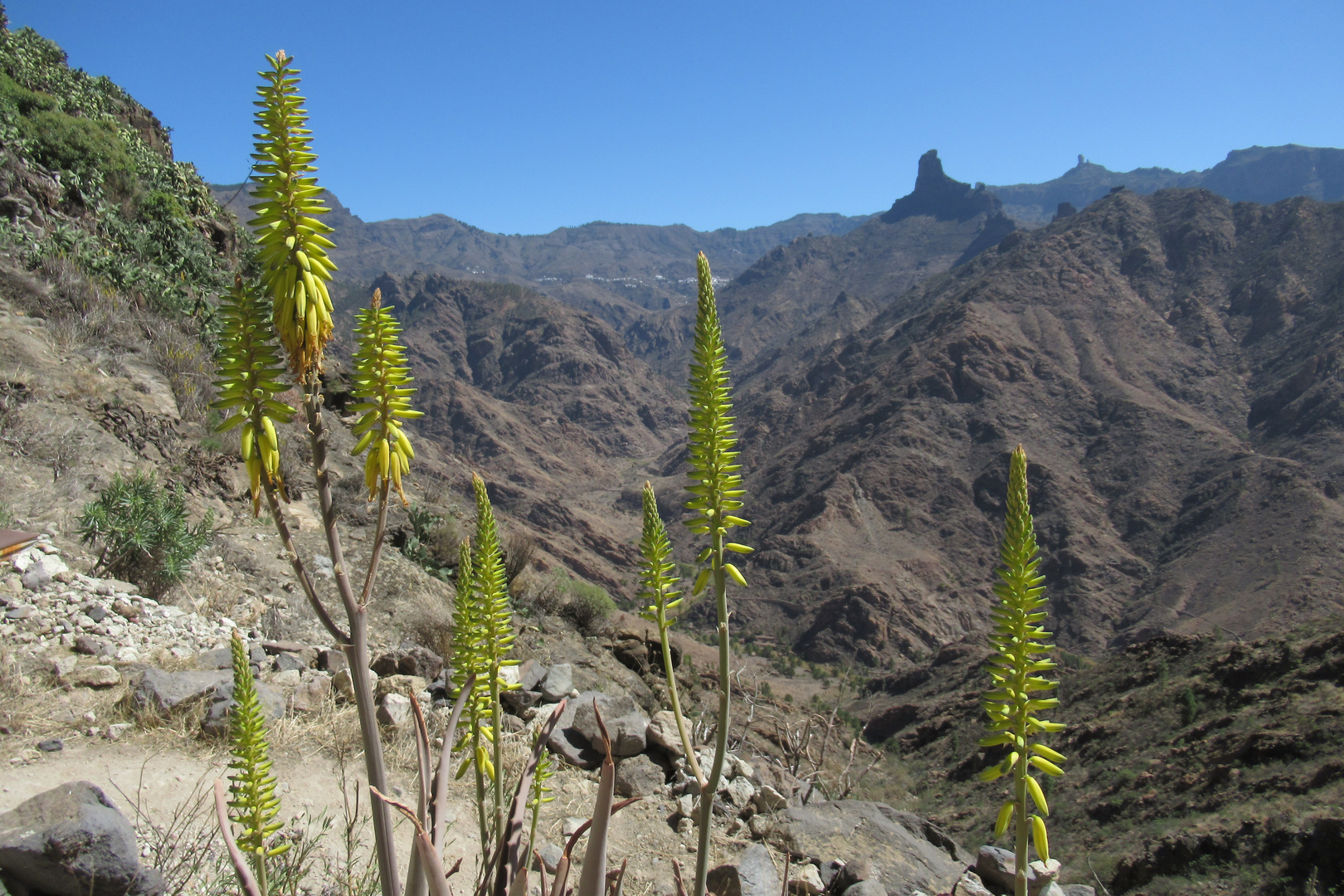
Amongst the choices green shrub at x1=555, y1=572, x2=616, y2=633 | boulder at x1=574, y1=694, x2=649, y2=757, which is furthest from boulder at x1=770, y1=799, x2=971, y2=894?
green shrub at x1=555, y1=572, x2=616, y2=633

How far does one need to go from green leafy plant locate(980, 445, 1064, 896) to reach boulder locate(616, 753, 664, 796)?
14.7 ft

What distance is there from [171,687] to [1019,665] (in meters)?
5.16

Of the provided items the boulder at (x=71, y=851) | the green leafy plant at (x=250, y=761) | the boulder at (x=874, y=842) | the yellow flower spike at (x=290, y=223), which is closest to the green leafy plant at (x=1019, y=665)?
the yellow flower spike at (x=290, y=223)

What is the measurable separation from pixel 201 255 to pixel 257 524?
8174mm

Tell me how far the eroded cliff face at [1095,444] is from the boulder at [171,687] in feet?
173

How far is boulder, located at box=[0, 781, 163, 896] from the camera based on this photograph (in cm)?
260

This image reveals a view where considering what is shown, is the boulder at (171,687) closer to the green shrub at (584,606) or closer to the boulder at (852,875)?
the boulder at (852,875)

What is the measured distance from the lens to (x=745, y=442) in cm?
10231

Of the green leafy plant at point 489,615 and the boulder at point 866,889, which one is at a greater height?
the green leafy plant at point 489,615

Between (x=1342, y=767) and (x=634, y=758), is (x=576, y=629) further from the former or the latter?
(x=1342, y=767)

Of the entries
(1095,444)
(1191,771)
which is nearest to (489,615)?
(1191,771)

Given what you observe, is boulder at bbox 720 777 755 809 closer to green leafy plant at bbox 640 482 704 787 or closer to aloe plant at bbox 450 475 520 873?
aloe plant at bbox 450 475 520 873

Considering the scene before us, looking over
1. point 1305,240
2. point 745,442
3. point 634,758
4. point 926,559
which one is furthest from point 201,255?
point 1305,240

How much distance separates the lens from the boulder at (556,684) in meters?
6.76
